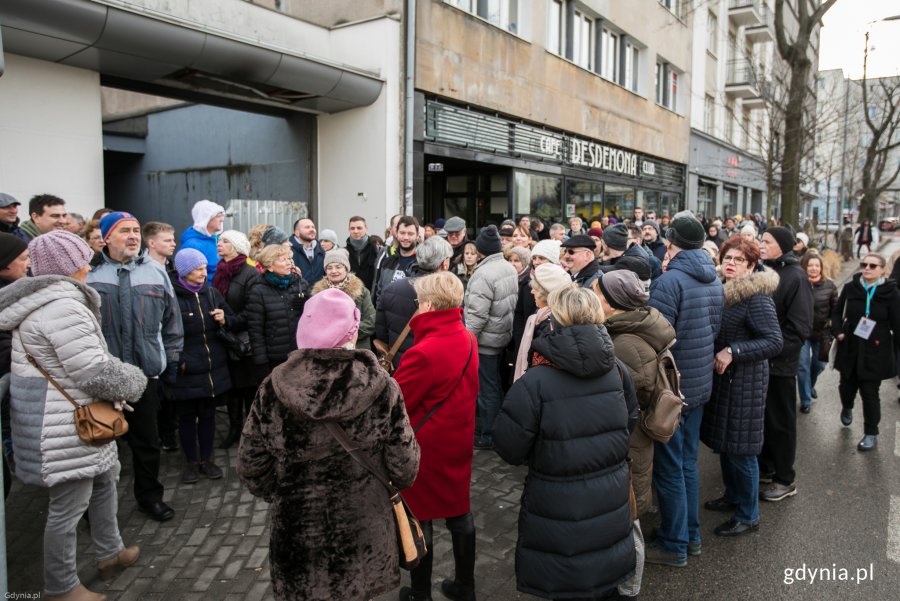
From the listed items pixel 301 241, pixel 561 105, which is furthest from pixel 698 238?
pixel 561 105

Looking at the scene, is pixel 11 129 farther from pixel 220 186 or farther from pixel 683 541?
pixel 683 541

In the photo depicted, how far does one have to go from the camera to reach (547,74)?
15.3m

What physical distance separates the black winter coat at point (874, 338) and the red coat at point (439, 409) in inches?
187

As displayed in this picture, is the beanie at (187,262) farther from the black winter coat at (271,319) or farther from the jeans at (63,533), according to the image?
the jeans at (63,533)

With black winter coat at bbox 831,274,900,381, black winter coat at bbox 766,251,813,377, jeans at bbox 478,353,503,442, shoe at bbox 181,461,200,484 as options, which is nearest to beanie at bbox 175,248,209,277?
shoe at bbox 181,461,200,484

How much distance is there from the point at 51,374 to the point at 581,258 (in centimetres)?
378

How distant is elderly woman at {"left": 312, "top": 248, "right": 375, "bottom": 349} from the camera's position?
17.3 feet

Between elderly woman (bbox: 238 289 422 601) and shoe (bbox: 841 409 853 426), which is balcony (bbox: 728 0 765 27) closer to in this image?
shoe (bbox: 841 409 853 426)

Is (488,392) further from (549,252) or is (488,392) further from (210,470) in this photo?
(210,470)

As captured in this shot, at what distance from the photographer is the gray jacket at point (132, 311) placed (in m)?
4.09

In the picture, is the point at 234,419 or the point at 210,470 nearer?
the point at 210,470

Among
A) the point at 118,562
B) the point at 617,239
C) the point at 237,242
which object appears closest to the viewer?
the point at 118,562

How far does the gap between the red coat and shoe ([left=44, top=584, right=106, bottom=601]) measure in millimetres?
1750

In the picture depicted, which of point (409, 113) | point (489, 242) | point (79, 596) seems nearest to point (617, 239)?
point (489, 242)
